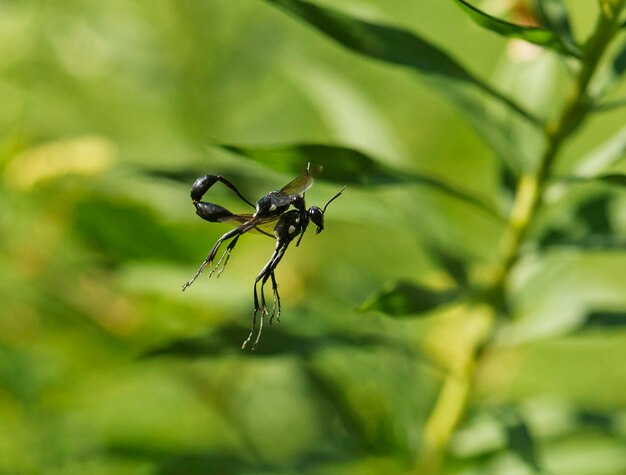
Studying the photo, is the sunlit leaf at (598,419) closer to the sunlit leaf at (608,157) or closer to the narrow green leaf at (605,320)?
the narrow green leaf at (605,320)

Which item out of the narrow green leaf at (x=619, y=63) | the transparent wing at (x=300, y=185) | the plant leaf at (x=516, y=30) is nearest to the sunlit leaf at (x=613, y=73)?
the narrow green leaf at (x=619, y=63)

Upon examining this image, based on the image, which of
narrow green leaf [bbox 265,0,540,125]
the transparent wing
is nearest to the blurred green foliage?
narrow green leaf [bbox 265,0,540,125]

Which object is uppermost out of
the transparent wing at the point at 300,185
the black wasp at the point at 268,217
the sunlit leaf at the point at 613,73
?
the sunlit leaf at the point at 613,73

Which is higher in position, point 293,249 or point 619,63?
point 293,249

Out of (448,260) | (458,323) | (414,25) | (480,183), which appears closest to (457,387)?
(448,260)

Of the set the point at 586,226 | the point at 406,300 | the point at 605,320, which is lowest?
the point at 406,300

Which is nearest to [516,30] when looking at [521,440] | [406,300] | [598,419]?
[406,300]

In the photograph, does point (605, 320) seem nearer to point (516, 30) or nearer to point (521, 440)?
point (521, 440)

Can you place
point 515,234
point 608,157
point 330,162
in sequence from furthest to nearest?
point 515,234
point 608,157
point 330,162
